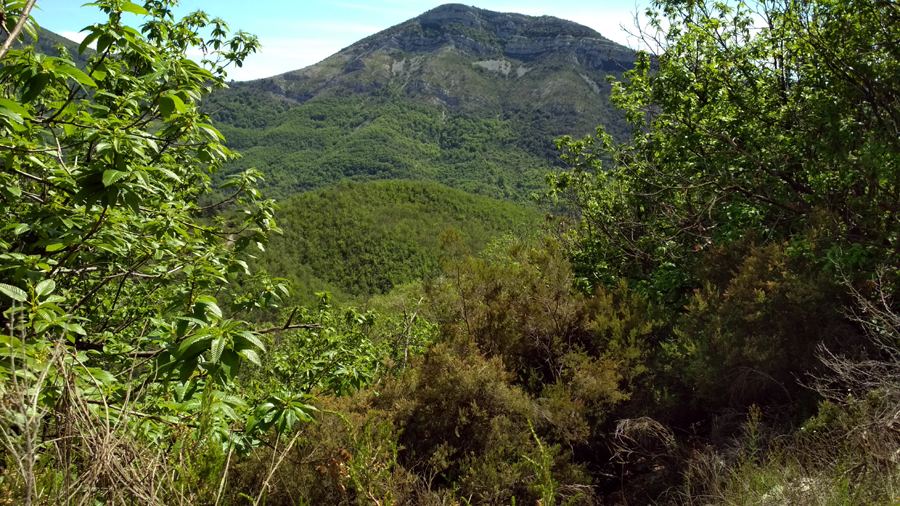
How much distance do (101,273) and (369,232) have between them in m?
105

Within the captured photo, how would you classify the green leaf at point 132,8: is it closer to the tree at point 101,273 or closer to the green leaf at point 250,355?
the tree at point 101,273

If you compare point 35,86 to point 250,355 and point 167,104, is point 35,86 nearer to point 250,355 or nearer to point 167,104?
point 167,104

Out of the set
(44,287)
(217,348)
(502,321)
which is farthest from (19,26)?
(502,321)

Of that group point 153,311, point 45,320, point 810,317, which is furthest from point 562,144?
point 45,320

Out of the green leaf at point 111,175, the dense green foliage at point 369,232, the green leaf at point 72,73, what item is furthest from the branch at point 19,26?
the dense green foliage at point 369,232

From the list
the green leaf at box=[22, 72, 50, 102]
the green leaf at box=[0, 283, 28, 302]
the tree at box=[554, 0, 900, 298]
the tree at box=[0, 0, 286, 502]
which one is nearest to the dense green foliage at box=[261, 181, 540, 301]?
the tree at box=[554, 0, 900, 298]

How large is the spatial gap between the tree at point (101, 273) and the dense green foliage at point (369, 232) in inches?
3328

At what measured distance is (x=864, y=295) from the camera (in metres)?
4.56

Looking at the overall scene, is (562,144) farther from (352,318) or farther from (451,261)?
(352,318)

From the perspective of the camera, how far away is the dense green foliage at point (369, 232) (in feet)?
329

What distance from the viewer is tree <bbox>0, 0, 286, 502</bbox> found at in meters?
1.99

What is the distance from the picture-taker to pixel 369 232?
356ft

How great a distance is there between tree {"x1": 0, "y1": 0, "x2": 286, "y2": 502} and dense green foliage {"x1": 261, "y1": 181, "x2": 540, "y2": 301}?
8452 centimetres

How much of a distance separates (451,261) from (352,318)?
59.0 inches
